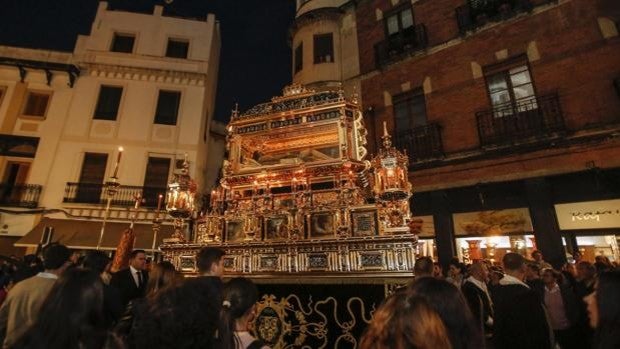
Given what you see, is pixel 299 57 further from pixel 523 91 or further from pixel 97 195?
pixel 97 195

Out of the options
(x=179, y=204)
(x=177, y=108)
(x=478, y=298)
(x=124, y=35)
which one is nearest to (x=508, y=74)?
(x=478, y=298)

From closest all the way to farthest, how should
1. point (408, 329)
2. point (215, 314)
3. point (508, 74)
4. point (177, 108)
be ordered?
point (408, 329)
point (215, 314)
point (508, 74)
point (177, 108)

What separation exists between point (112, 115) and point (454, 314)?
18.2m

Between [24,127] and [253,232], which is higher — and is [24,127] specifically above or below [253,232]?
above

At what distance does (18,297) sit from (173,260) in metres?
2.81

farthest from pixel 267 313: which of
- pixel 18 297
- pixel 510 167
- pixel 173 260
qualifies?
pixel 510 167

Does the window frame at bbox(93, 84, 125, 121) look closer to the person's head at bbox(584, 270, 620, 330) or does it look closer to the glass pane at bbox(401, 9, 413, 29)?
the glass pane at bbox(401, 9, 413, 29)

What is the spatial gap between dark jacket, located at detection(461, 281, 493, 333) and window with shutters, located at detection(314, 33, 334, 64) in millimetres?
12796

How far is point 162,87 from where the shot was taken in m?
16.8

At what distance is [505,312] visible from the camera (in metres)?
3.21

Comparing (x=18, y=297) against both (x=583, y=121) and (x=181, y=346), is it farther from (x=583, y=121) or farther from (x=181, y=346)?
(x=583, y=121)

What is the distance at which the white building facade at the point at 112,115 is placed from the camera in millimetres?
14195

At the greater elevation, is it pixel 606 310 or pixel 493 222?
pixel 493 222

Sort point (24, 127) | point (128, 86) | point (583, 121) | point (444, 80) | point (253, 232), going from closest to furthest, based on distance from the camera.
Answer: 1. point (253, 232)
2. point (583, 121)
3. point (444, 80)
4. point (24, 127)
5. point (128, 86)
